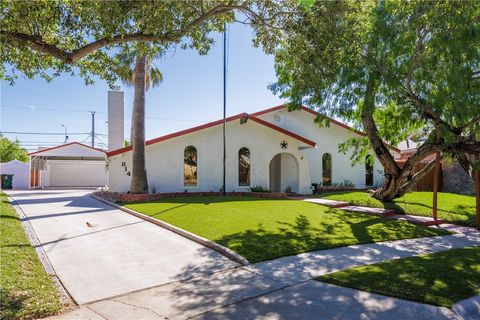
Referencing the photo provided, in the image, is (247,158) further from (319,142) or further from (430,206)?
(430,206)

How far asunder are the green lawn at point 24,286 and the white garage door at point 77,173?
2973cm

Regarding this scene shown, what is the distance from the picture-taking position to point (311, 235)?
388 inches

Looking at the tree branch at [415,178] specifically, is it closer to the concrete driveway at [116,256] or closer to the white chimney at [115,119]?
the concrete driveway at [116,256]

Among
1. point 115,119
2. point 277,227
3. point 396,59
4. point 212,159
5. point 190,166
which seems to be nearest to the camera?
point 277,227

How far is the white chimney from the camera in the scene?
1149 inches

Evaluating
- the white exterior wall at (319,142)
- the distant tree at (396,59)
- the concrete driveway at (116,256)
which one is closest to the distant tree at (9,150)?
the white exterior wall at (319,142)

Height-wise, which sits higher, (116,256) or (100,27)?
(100,27)

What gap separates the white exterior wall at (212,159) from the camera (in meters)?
20.6

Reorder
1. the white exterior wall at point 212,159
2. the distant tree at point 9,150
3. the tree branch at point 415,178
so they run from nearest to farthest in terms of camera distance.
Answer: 1. the tree branch at point 415,178
2. the white exterior wall at point 212,159
3. the distant tree at point 9,150

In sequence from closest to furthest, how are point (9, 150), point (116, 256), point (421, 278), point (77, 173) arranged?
1. point (421, 278)
2. point (116, 256)
3. point (77, 173)
4. point (9, 150)

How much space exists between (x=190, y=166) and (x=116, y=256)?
44.5 ft

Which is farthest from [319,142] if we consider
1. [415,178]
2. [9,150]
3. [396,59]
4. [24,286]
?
[9,150]

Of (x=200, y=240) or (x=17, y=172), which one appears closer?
(x=200, y=240)

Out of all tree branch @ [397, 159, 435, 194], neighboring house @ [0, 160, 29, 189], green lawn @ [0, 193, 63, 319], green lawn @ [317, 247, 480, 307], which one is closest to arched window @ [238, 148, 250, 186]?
tree branch @ [397, 159, 435, 194]
